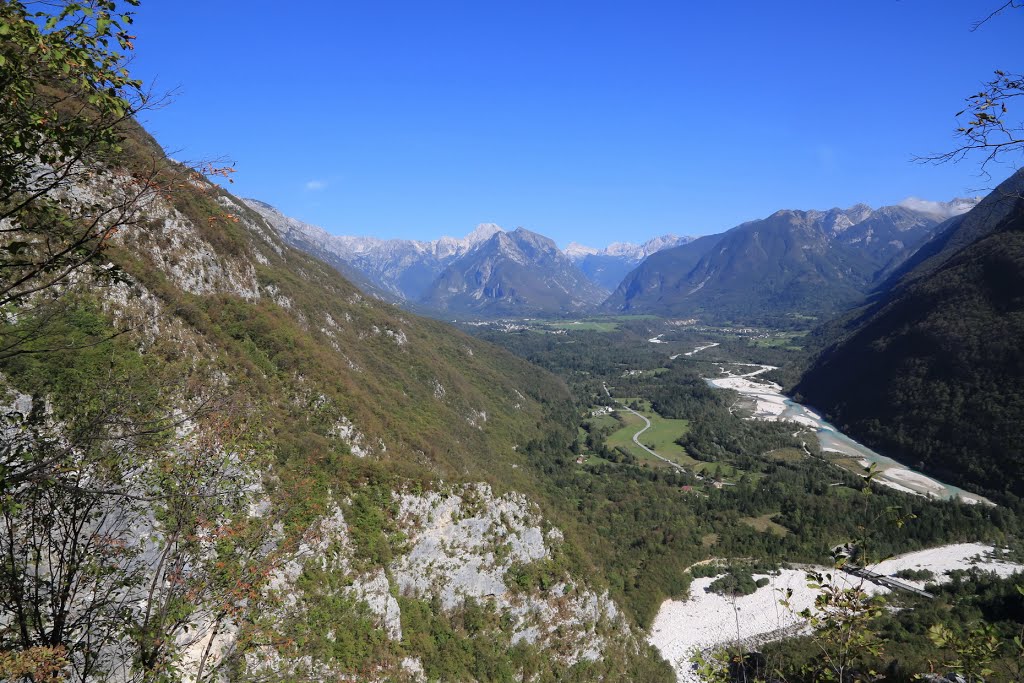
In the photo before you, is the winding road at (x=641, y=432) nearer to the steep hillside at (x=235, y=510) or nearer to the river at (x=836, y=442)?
the river at (x=836, y=442)

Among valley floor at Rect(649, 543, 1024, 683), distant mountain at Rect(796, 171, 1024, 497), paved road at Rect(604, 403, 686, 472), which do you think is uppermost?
distant mountain at Rect(796, 171, 1024, 497)

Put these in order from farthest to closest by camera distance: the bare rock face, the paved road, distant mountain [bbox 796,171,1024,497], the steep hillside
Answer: the paved road → distant mountain [bbox 796,171,1024,497] → the bare rock face → the steep hillside

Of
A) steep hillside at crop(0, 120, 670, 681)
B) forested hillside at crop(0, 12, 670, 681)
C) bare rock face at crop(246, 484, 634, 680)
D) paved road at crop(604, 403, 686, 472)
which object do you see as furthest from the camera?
paved road at crop(604, 403, 686, 472)

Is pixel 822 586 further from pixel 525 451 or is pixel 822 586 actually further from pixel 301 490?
pixel 525 451

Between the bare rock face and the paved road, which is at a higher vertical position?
the bare rock face

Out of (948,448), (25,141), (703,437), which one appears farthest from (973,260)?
(25,141)

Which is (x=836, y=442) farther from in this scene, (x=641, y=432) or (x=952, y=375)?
(x=641, y=432)

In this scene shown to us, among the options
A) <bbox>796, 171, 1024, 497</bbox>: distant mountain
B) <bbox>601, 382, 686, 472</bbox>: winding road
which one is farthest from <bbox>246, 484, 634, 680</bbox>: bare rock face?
<bbox>796, 171, 1024, 497</bbox>: distant mountain

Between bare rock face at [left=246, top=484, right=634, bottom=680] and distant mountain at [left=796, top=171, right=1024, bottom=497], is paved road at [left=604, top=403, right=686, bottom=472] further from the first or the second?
bare rock face at [left=246, top=484, right=634, bottom=680]

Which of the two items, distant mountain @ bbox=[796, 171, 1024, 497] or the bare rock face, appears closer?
the bare rock face
